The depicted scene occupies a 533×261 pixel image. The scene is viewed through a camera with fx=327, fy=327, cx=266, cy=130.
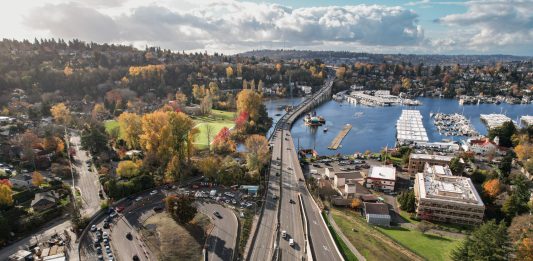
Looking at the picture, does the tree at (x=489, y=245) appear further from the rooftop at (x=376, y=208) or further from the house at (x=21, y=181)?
the house at (x=21, y=181)

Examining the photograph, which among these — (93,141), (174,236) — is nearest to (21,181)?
(93,141)

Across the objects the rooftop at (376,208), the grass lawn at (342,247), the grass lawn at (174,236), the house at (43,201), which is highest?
the house at (43,201)

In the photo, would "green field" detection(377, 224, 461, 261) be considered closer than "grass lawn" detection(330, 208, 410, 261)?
No

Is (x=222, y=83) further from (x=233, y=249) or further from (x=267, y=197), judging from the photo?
(x=233, y=249)

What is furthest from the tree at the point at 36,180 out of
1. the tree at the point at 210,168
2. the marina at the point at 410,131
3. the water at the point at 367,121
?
the marina at the point at 410,131

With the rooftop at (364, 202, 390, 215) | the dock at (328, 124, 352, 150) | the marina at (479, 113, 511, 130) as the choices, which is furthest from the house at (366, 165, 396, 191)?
the marina at (479, 113, 511, 130)

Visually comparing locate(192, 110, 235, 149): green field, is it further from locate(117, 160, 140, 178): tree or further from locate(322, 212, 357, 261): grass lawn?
locate(322, 212, 357, 261): grass lawn

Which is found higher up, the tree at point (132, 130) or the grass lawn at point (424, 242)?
the tree at point (132, 130)
